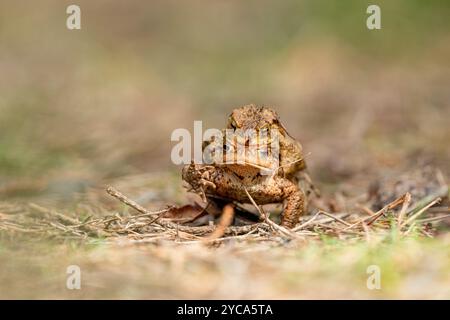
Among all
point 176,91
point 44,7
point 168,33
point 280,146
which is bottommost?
point 280,146

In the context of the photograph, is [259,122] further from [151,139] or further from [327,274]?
[151,139]

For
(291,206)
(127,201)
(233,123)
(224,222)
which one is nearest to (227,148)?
(233,123)

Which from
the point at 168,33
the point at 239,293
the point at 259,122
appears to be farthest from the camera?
the point at 168,33

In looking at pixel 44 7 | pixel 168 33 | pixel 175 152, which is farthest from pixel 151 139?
pixel 44 7

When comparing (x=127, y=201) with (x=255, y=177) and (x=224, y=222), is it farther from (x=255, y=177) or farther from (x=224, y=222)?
(x=255, y=177)

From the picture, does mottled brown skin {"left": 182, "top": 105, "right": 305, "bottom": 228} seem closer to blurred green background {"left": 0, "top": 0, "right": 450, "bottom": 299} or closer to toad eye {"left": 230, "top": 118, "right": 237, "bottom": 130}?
toad eye {"left": 230, "top": 118, "right": 237, "bottom": 130}

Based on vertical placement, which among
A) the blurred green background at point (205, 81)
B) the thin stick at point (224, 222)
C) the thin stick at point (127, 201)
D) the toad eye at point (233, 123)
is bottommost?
the thin stick at point (224, 222)

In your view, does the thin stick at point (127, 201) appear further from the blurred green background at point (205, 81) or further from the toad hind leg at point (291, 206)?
the blurred green background at point (205, 81)

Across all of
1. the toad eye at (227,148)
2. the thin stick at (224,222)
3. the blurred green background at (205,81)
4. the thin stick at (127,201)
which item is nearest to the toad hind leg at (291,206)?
the thin stick at (224,222)
